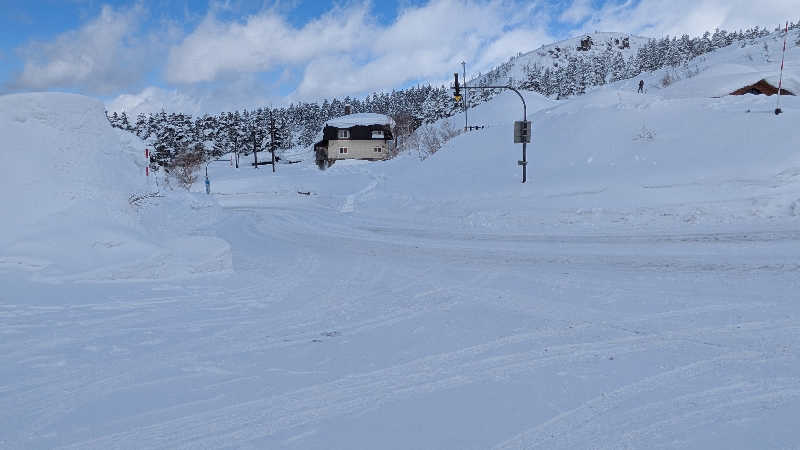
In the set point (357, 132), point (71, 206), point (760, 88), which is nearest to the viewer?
point (71, 206)

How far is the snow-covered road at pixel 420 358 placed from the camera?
11.7 ft

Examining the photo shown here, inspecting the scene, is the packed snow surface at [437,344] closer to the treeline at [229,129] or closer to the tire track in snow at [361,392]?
the tire track in snow at [361,392]

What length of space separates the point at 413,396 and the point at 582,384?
1.43 meters

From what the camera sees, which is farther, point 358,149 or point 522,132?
point 358,149

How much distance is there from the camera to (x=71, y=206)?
866 cm

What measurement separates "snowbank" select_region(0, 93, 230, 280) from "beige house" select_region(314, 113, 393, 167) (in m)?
65.6

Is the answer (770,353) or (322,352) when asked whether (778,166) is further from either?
(322,352)

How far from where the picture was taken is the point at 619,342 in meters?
4.98

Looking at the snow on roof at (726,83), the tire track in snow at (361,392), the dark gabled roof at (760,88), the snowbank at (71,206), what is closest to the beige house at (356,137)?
the snow on roof at (726,83)

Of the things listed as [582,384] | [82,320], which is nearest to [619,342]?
[582,384]

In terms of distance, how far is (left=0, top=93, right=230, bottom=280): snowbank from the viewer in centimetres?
793

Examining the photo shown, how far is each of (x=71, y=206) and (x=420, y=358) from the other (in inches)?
287

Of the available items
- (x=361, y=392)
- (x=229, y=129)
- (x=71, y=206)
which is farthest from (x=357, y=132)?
(x=361, y=392)

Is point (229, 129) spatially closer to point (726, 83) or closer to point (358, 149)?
point (358, 149)
